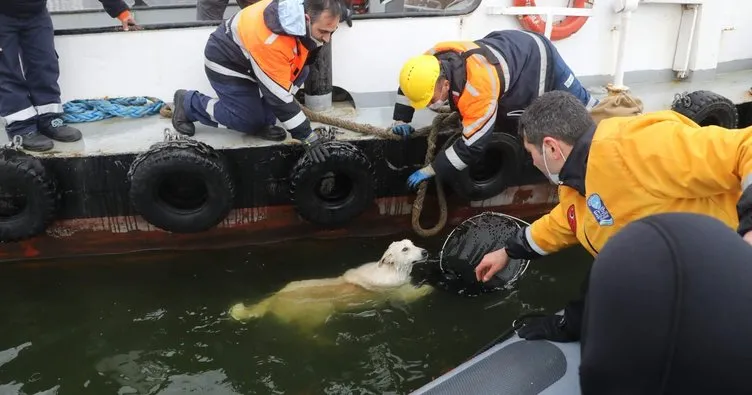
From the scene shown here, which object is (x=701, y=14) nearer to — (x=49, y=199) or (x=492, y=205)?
(x=492, y=205)

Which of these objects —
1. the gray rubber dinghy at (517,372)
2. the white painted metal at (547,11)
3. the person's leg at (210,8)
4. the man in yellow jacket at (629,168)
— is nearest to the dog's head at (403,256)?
the gray rubber dinghy at (517,372)

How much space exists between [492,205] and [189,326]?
8.47 feet

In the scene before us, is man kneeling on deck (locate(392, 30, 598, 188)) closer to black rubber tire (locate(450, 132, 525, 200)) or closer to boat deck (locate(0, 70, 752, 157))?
black rubber tire (locate(450, 132, 525, 200))

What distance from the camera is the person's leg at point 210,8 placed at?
5266mm

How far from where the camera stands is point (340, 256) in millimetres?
4715

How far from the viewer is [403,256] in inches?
158

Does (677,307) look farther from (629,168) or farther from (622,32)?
(622,32)

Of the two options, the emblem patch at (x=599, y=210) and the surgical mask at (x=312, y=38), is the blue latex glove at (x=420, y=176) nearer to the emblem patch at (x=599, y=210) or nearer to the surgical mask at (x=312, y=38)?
the surgical mask at (x=312, y=38)

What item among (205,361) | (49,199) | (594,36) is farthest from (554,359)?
(594,36)

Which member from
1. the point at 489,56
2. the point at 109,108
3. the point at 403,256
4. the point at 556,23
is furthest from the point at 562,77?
the point at 109,108

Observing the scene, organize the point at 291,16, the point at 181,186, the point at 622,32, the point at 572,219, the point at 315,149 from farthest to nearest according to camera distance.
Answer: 1. the point at 622,32
2. the point at 181,186
3. the point at 315,149
4. the point at 291,16
5. the point at 572,219

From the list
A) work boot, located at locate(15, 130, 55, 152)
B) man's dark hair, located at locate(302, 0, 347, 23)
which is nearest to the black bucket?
man's dark hair, located at locate(302, 0, 347, 23)

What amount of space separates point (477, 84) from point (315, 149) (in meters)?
1.17

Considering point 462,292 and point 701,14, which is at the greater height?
point 701,14
